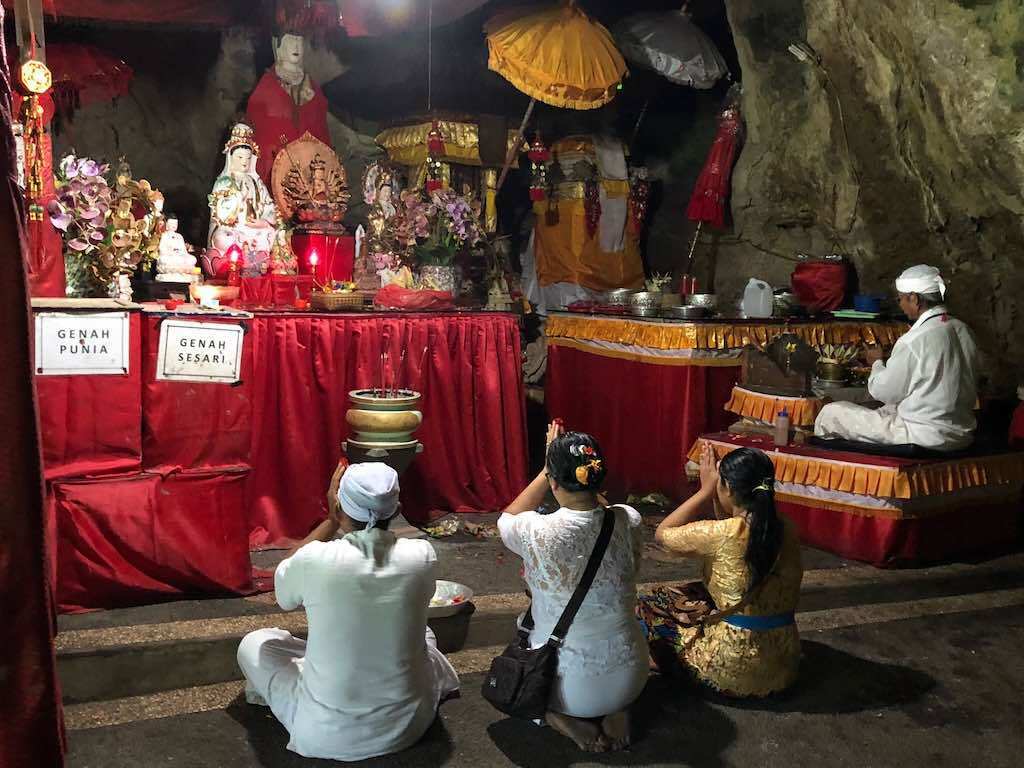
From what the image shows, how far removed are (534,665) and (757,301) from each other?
4.50 metres

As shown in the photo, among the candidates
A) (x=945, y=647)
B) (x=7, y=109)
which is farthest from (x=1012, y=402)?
(x=7, y=109)

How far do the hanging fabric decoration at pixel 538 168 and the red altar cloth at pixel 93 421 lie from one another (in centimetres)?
536

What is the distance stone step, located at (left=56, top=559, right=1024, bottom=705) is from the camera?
3.40 metres

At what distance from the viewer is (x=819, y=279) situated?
755cm

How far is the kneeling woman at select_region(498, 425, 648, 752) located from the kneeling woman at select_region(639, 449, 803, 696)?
1.34ft

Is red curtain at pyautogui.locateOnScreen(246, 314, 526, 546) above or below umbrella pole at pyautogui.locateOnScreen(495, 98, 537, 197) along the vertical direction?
below

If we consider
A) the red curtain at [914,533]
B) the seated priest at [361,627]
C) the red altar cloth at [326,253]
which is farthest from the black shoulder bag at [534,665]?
the red altar cloth at [326,253]

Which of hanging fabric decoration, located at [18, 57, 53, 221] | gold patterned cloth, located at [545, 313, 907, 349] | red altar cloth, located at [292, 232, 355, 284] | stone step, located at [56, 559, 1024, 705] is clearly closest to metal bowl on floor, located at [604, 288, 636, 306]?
gold patterned cloth, located at [545, 313, 907, 349]

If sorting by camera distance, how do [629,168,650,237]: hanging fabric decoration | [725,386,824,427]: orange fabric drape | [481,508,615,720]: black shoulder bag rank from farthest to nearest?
[629,168,650,237]: hanging fabric decoration < [725,386,824,427]: orange fabric drape < [481,508,615,720]: black shoulder bag

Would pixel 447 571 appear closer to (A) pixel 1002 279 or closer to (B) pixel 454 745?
(B) pixel 454 745

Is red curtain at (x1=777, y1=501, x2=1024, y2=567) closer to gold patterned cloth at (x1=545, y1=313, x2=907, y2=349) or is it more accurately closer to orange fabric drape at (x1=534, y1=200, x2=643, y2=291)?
gold patterned cloth at (x1=545, y1=313, x2=907, y2=349)

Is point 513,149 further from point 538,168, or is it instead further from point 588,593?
point 588,593

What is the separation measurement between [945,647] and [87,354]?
13.3 ft

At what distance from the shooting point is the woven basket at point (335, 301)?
5.41 m
